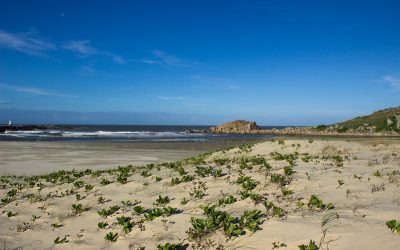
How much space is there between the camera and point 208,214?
6906 mm

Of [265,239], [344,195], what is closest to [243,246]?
[265,239]

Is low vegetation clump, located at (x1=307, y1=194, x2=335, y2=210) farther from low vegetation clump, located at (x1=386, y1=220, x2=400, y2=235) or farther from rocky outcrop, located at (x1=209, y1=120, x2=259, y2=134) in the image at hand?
rocky outcrop, located at (x1=209, y1=120, x2=259, y2=134)

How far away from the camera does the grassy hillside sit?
60719mm

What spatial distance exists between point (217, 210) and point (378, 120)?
6678cm

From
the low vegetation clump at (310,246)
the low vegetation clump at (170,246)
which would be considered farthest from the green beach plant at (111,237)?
the low vegetation clump at (310,246)

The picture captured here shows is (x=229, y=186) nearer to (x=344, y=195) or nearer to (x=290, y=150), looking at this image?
(x=344, y=195)

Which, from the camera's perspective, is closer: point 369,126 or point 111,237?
point 111,237

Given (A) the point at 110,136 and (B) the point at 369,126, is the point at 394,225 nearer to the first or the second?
(B) the point at 369,126

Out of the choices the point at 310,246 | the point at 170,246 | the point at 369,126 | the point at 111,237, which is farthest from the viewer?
the point at 369,126

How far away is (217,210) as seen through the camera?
7.18 metres

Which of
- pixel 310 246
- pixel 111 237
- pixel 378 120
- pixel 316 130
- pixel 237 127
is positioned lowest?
pixel 111 237

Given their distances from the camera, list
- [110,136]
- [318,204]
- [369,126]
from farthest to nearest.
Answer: [110,136]
[369,126]
[318,204]

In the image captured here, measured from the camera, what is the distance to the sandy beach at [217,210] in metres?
5.71

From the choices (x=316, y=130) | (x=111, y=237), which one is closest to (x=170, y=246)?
(x=111, y=237)
